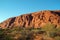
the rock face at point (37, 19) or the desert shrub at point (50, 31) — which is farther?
the rock face at point (37, 19)

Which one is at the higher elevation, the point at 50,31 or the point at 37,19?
the point at 37,19

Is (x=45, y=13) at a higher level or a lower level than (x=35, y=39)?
higher

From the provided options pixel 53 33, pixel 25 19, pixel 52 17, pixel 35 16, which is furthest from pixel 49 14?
pixel 53 33

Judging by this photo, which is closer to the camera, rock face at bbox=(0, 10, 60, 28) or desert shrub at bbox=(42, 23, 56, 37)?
desert shrub at bbox=(42, 23, 56, 37)

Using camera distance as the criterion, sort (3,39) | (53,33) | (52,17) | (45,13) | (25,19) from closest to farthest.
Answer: (3,39), (53,33), (52,17), (45,13), (25,19)

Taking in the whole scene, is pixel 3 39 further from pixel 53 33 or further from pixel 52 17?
pixel 52 17

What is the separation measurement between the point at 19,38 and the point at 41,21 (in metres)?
28.9

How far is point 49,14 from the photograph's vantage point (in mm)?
45969

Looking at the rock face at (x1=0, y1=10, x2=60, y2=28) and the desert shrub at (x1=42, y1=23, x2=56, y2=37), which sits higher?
the rock face at (x1=0, y1=10, x2=60, y2=28)

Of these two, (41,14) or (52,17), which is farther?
(41,14)

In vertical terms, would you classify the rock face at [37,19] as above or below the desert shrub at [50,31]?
above

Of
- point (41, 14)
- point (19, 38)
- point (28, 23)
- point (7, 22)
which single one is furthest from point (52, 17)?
point (19, 38)

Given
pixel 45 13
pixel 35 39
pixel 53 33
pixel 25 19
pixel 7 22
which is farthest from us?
pixel 7 22

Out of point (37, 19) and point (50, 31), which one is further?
point (37, 19)
